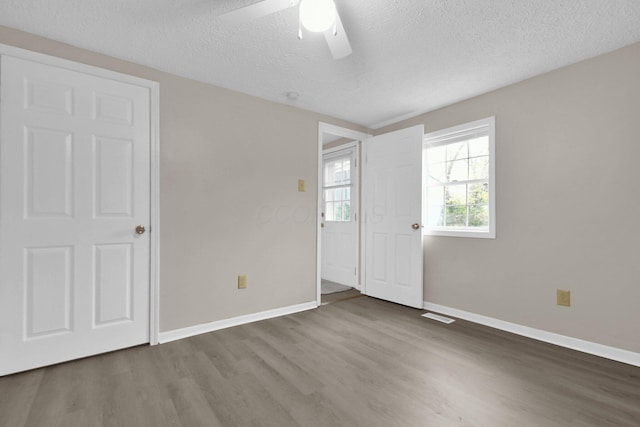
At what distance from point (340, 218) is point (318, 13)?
3438 mm

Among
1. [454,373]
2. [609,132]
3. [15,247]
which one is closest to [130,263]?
[15,247]

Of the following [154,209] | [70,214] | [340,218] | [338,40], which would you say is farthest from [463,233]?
[70,214]

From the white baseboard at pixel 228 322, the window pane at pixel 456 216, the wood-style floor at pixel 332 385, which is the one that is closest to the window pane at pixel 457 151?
the window pane at pixel 456 216

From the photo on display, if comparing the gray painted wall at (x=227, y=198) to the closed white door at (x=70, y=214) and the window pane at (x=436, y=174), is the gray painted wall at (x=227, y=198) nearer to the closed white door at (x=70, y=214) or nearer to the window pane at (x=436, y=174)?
the closed white door at (x=70, y=214)

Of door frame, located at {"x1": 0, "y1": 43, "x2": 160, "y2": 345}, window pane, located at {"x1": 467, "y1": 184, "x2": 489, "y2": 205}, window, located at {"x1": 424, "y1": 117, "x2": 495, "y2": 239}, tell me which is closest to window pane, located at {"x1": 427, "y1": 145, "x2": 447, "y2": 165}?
window, located at {"x1": 424, "y1": 117, "x2": 495, "y2": 239}

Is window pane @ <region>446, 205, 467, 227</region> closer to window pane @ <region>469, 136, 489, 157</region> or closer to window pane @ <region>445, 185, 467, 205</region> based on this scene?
window pane @ <region>445, 185, 467, 205</region>

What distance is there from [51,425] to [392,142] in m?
3.67

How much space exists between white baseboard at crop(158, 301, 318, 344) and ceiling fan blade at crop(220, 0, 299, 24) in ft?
8.01

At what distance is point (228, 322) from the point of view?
2.88 m

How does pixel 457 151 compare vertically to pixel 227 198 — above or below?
above

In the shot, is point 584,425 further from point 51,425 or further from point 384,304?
point 51,425

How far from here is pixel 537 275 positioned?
264cm

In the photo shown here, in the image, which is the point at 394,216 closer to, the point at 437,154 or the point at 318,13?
the point at 437,154

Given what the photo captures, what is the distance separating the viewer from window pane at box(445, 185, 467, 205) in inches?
127
